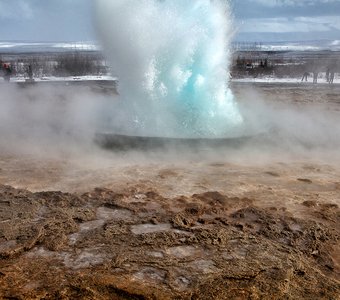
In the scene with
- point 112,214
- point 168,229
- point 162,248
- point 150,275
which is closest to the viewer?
point 150,275

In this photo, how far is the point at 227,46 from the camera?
9.14 meters

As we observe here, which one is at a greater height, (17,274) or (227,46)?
(227,46)

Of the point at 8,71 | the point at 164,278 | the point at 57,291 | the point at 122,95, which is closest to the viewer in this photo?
Answer: the point at 57,291

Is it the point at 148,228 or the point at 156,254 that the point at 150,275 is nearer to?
the point at 156,254

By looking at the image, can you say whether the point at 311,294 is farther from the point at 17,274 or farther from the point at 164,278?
the point at 17,274

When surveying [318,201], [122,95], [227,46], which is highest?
[227,46]

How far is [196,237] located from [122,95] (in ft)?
18.0

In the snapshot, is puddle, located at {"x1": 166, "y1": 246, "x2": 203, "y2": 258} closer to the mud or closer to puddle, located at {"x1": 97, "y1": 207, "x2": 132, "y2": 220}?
the mud

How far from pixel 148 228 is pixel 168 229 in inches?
7.9

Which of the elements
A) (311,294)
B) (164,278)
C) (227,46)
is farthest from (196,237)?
(227,46)

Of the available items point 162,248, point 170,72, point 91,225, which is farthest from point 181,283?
point 170,72

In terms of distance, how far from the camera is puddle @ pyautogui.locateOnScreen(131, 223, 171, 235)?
4133 millimetres

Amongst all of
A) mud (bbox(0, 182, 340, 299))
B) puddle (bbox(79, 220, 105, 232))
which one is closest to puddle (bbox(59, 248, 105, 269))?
mud (bbox(0, 182, 340, 299))

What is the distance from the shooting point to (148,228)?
421 cm
